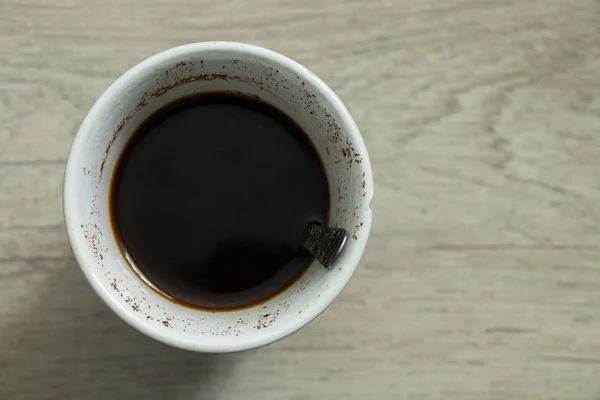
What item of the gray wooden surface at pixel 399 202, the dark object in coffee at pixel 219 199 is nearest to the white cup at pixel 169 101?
the dark object in coffee at pixel 219 199

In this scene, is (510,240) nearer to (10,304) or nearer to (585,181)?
(585,181)

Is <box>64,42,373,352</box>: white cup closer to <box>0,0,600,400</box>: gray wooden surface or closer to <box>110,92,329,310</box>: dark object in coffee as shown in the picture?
<box>110,92,329,310</box>: dark object in coffee

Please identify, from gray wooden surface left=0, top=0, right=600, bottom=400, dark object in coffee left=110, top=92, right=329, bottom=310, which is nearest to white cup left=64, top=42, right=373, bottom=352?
dark object in coffee left=110, top=92, right=329, bottom=310

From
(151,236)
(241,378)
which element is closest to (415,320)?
(241,378)

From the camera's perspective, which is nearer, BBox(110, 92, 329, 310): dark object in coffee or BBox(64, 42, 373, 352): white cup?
BBox(64, 42, 373, 352): white cup

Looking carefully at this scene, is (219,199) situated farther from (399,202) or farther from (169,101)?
(399,202)
